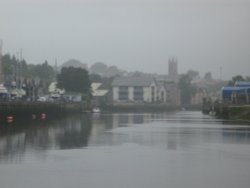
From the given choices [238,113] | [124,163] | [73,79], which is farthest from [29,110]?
[73,79]

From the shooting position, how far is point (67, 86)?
165125 mm

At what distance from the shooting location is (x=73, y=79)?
163000mm

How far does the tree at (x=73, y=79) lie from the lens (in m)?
162

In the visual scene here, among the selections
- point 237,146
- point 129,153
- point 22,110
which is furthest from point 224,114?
point 129,153

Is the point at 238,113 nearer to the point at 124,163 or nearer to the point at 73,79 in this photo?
the point at 124,163

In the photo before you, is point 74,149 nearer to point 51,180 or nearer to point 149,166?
point 149,166

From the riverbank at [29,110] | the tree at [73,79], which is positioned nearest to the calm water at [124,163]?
the riverbank at [29,110]

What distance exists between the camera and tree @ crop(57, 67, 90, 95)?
162m

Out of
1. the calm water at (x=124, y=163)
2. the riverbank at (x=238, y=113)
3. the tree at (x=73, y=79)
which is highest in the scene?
the tree at (x=73, y=79)

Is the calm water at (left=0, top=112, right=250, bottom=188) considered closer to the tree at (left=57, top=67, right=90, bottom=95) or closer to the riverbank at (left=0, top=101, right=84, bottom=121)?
the riverbank at (left=0, top=101, right=84, bottom=121)

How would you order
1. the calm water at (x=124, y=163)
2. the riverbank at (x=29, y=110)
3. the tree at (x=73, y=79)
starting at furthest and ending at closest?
the tree at (x=73, y=79) < the riverbank at (x=29, y=110) < the calm water at (x=124, y=163)

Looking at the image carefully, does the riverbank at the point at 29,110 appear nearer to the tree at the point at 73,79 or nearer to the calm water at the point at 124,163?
the calm water at the point at 124,163

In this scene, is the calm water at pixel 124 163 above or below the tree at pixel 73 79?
below

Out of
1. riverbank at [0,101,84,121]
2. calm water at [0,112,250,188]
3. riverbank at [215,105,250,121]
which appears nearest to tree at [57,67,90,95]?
riverbank at [0,101,84,121]
